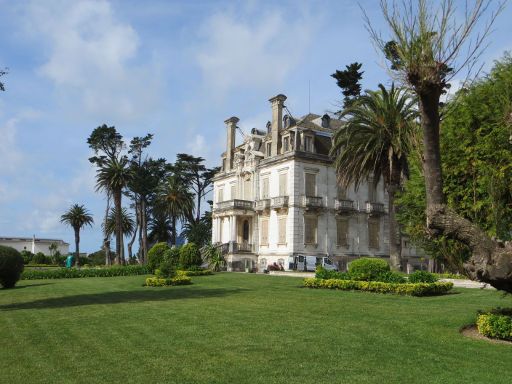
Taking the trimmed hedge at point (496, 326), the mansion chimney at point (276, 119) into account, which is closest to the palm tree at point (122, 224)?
the mansion chimney at point (276, 119)

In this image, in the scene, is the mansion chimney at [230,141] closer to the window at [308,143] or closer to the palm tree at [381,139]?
the window at [308,143]

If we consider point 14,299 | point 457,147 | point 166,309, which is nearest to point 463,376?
point 166,309

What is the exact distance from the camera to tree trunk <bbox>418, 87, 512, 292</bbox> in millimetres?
9797

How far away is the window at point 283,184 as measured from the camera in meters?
45.9

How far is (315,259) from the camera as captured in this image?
44.0 m

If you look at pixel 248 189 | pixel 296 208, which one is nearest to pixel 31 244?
pixel 248 189

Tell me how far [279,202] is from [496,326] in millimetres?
34722

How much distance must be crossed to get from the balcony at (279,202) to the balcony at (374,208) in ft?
26.8

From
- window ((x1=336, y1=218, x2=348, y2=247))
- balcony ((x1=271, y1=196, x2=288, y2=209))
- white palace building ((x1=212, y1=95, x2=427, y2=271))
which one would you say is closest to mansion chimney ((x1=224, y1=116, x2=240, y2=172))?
white palace building ((x1=212, y1=95, x2=427, y2=271))

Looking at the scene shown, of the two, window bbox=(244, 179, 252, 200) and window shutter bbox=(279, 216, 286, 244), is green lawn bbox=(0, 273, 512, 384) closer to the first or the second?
window shutter bbox=(279, 216, 286, 244)

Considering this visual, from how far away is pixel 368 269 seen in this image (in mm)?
22547

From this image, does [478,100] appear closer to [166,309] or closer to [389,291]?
[389,291]

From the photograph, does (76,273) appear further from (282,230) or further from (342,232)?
(342,232)

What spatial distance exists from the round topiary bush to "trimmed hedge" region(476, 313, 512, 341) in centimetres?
2325
